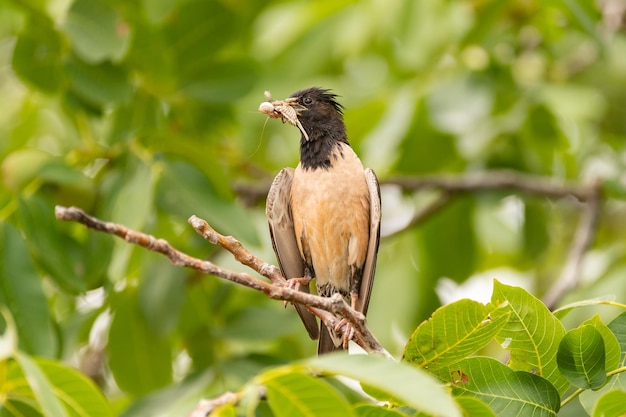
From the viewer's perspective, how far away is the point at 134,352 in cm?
500

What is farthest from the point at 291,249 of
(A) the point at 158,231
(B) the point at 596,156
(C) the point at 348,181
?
(B) the point at 596,156

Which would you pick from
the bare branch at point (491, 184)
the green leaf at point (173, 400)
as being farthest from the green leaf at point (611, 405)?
the bare branch at point (491, 184)

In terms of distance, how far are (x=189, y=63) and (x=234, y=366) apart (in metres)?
2.00

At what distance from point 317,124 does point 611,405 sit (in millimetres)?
2473

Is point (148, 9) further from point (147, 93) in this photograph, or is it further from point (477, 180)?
point (477, 180)

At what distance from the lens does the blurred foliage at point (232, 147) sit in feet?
15.0

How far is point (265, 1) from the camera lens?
6.64 m

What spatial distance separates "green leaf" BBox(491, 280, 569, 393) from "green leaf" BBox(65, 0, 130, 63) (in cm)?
290

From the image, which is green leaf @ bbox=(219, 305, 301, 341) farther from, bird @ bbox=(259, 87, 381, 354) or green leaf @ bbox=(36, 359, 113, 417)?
green leaf @ bbox=(36, 359, 113, 417)

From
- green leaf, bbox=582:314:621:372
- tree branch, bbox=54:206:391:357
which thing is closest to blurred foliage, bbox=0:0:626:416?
tree branch, bbox=54:206:391:357

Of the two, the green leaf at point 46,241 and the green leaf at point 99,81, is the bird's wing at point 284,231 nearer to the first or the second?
the green leaf at point 46,241

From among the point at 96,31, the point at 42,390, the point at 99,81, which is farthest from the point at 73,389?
the point at 99,81

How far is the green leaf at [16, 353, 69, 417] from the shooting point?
2000 millimetres

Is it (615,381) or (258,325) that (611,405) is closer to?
(615,381)
